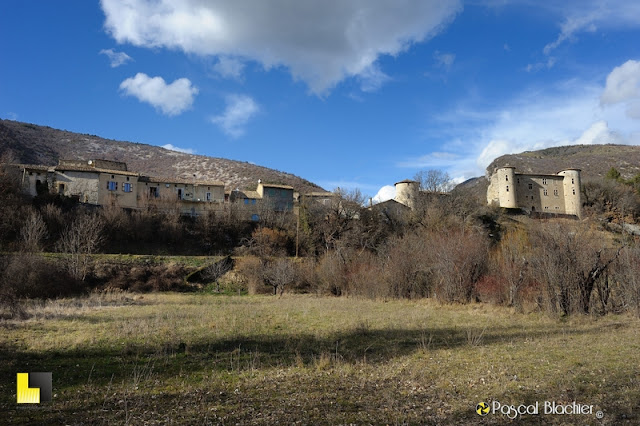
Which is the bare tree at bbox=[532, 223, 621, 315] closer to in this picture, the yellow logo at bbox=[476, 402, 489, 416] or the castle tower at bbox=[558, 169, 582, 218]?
the yellow logo at bbox=[476, 402, 489, 416]

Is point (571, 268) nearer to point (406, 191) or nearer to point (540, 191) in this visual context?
point (406, 191)

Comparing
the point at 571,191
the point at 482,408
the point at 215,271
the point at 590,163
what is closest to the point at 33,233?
the point at 215,271

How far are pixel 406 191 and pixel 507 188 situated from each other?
2391cm

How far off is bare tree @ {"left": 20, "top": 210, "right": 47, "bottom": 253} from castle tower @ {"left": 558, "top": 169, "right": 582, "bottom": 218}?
90209 millimetres

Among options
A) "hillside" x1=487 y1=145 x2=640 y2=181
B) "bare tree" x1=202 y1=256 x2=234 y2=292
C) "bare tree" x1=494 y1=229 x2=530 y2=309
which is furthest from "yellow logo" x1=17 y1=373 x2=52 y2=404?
"hillside" x1=487 y1=145 x2=640 y2=181

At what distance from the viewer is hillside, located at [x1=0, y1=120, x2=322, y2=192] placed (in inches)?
4658

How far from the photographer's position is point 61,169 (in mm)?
54938

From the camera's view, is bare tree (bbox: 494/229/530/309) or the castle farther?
the castle

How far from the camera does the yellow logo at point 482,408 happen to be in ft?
22.7

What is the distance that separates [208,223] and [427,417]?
52006 mm

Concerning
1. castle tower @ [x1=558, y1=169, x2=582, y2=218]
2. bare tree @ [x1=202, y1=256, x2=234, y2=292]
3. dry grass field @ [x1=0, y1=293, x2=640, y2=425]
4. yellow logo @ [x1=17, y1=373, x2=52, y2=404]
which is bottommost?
dry grass field @ [x1=0, y1=293, x2=640, y2=425]

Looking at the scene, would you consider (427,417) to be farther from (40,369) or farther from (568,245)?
(568,245)

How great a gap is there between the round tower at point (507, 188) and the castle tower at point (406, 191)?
21.2m

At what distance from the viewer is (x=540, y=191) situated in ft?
271
